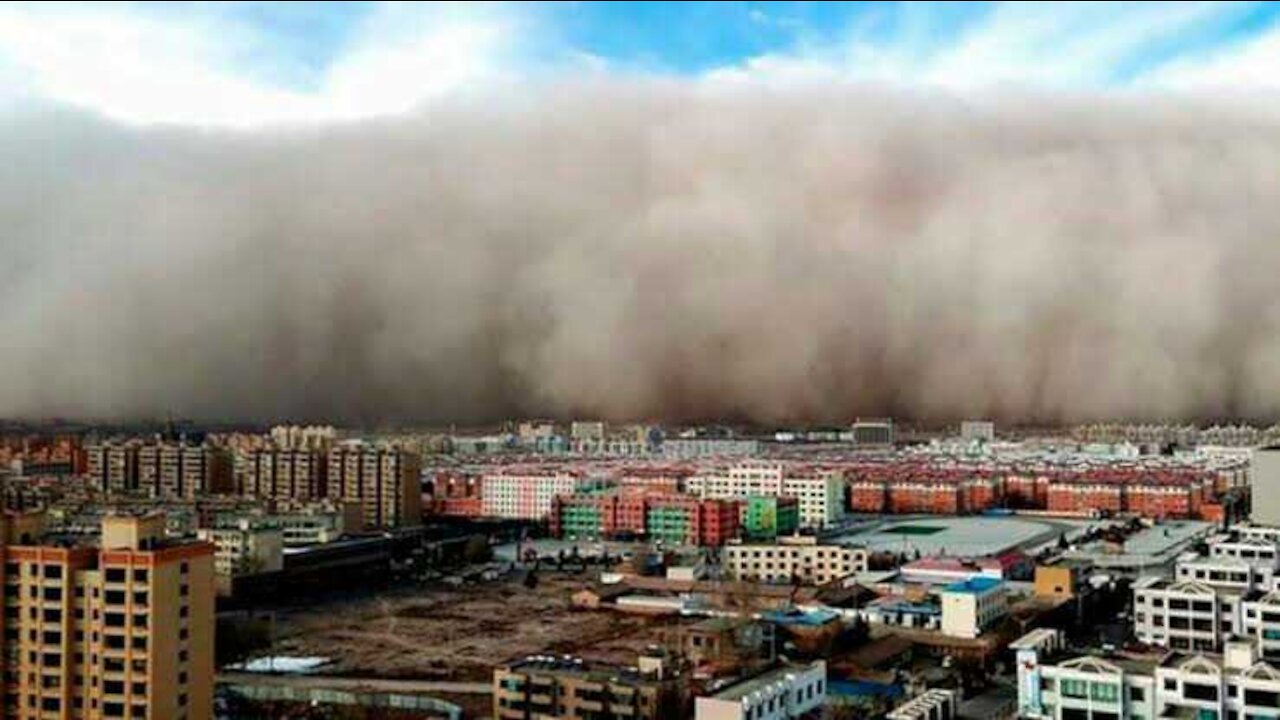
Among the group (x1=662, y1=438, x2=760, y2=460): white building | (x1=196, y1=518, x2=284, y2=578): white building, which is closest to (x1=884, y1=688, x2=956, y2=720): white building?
(x1=196, y1=518, x2=284, y2=578): white building

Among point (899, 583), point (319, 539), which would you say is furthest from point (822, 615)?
point (319, 539)

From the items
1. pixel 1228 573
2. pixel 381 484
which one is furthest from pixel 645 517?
pixel 1228 573

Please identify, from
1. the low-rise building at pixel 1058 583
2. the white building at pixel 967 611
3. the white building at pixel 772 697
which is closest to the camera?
the white building at pixel 772 697

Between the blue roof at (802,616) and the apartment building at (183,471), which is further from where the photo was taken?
the apartment building at (183,471)

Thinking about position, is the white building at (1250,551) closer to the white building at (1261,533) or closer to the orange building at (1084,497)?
the white building at (1261,533)

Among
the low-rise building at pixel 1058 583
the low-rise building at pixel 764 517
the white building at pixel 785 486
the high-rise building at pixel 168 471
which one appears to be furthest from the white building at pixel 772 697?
the high-rise building at pixel 168 471

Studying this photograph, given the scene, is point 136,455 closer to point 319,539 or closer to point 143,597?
point 319,539
